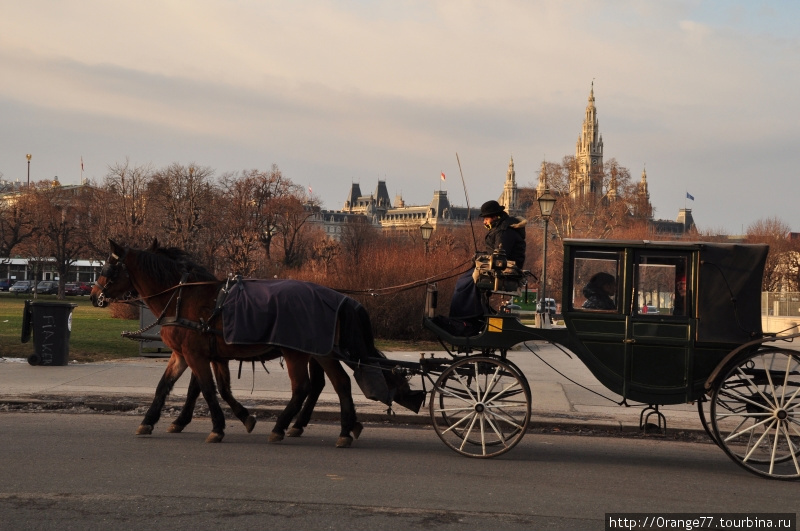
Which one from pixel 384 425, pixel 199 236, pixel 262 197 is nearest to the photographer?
pixel 384 425

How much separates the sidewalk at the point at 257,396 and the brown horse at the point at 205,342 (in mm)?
1097

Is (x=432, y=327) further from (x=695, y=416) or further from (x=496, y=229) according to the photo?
(x=695, y=416)

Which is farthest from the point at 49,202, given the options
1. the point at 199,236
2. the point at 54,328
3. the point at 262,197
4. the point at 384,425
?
the point at 384,425

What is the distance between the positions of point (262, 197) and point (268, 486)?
68755 mm

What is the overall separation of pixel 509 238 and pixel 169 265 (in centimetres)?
395

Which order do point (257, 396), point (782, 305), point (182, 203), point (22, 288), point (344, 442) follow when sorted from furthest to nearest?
point (22, 288), point (182, 203), point (782, 305), point (257, 396), point (344, 442)

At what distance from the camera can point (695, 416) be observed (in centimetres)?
1298

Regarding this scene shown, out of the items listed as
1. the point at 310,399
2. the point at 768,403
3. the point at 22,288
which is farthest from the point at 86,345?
the point at 22,288

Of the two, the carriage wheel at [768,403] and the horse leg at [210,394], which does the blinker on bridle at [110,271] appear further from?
the carriage wheel at [768,403]

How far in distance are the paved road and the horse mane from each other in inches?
72.6

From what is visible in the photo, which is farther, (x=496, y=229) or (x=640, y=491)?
(x=496, y=229)

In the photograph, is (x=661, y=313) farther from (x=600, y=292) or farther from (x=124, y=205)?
(x=124, y=205)

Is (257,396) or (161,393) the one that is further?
(257,396)

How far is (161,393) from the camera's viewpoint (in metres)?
9.93
